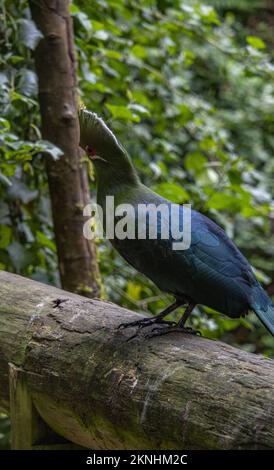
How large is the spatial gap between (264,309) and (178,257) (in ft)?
0.79

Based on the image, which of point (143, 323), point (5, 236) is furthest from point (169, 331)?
point (5, 236)

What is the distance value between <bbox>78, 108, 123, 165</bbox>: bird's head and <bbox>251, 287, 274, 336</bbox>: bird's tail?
1.67 feet

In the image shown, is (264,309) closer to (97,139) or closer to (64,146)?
(97,139)

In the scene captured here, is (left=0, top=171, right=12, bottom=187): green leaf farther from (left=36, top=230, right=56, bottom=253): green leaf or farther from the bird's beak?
the bird's beak

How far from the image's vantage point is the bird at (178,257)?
71.0 inches

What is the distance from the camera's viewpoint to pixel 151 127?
12.5ft

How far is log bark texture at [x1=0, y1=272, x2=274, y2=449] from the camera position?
1420 mm

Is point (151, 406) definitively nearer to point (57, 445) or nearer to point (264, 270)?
point (57, 445)

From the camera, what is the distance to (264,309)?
180 cm

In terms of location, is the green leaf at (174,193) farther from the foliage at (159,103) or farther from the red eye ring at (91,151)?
the red eye ring at (91,151)

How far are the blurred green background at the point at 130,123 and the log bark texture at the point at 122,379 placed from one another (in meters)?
0.63

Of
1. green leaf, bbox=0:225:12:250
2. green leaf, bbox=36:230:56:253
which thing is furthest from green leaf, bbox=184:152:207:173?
green leaf, bbox=0:225:12:250

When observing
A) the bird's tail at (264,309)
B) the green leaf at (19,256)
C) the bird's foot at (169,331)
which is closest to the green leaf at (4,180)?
the green leaf at (19,256)

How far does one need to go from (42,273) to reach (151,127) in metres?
1.26
